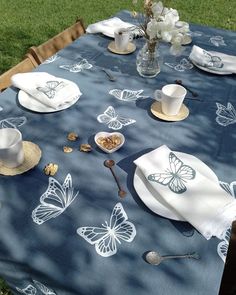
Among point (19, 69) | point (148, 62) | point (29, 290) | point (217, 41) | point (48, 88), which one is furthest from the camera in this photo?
point (217, 41)

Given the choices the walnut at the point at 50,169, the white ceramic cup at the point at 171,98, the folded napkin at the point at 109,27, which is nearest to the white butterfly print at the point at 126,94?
the white ceramic cup at the point at 171,98

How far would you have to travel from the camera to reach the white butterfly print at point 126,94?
1866mm

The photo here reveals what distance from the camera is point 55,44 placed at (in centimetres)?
251

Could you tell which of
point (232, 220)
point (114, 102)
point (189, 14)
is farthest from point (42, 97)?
point (189, 14)

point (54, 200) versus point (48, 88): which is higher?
point (48, 88)

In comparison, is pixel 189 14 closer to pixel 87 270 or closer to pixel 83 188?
pixel 83 188

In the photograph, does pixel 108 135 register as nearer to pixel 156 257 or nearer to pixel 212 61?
pixel 156 257

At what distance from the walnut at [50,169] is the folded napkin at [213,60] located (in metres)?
1.26

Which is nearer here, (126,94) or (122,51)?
(126,94)

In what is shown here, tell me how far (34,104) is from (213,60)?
121 centimetres

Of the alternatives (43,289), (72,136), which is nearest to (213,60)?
(72,136)

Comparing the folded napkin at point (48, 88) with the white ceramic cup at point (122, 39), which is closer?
the folded napkin at point (48, 88)

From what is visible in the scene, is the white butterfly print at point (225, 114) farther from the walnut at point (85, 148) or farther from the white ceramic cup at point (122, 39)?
the white ceramic cup at point (122, 39)

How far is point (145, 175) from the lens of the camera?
136 centimetres
